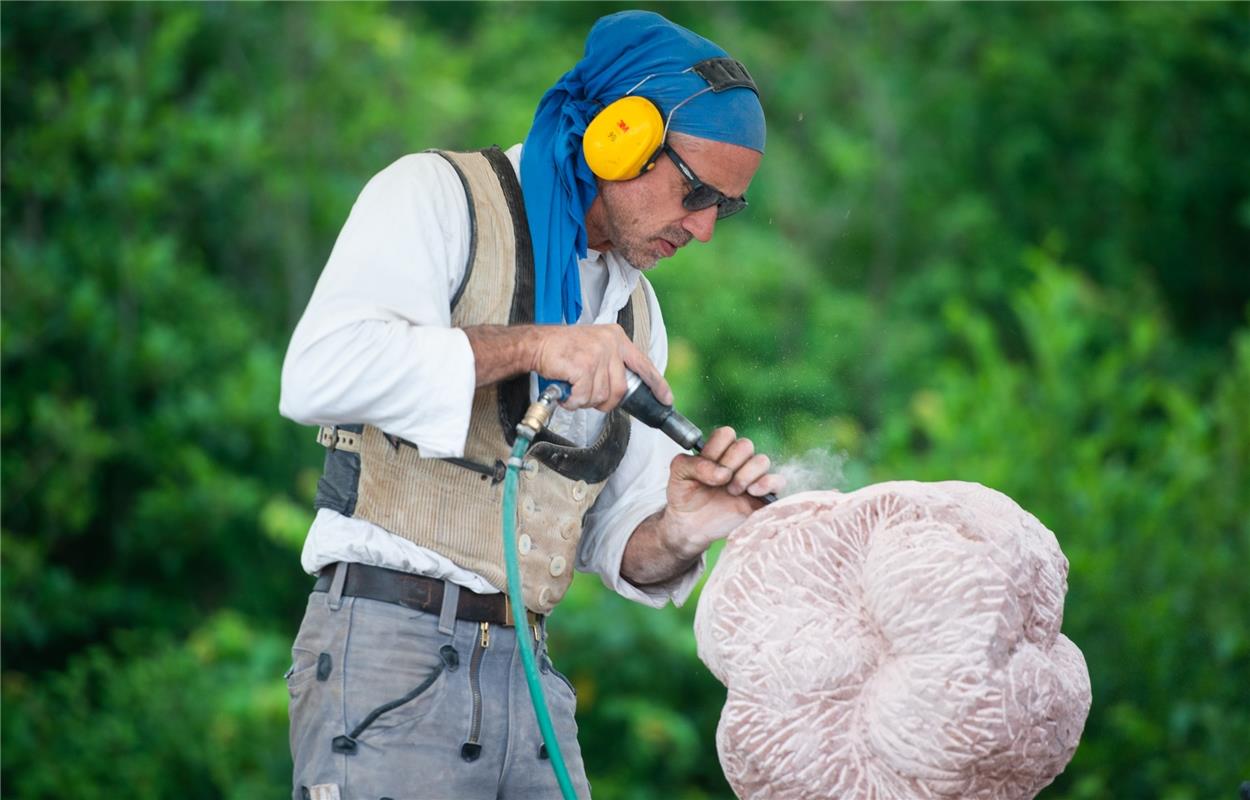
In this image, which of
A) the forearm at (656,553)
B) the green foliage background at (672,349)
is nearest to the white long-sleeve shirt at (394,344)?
the forearm at (656,553)

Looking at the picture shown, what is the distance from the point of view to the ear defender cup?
8.07ft

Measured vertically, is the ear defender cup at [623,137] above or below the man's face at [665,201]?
above

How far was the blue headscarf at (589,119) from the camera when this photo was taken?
2.48 meters

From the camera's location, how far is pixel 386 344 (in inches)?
84.8

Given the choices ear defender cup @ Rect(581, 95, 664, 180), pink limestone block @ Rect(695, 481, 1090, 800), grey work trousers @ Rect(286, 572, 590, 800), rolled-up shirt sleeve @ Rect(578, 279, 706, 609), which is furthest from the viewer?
rolled-up shirt sleeve @ Rect(578, 279, 706, 609)

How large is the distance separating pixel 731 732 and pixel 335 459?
779 mm

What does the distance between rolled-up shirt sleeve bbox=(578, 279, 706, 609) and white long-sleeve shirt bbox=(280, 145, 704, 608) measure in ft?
0.55

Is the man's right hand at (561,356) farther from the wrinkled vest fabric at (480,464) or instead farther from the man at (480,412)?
the wrinkled vest fabric at (480,464)

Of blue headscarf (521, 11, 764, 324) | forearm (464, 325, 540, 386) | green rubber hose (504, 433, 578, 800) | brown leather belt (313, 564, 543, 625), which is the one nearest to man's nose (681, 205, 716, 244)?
blue headscarf (521, 11, 764, 324)

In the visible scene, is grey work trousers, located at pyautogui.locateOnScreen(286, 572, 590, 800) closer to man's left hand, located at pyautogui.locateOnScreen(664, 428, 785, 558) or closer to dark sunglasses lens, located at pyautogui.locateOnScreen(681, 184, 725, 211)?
man's left hand, located at pyautogui.locateOnScreen(664, 428, 785, 558)

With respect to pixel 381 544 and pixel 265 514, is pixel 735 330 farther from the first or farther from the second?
pixel 381 544

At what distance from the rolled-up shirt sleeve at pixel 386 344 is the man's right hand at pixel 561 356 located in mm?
48

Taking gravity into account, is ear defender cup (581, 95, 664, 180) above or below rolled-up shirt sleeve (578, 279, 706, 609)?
above

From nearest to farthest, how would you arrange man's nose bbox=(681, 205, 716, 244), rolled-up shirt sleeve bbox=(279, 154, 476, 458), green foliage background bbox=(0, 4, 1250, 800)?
rolled-up shirt sleeve bbox=(279, 154, 476, 458) → man's nose bbox=(681, 205, 716, 244) → green foliage background bbox=(0, 4, 1250, 800)
